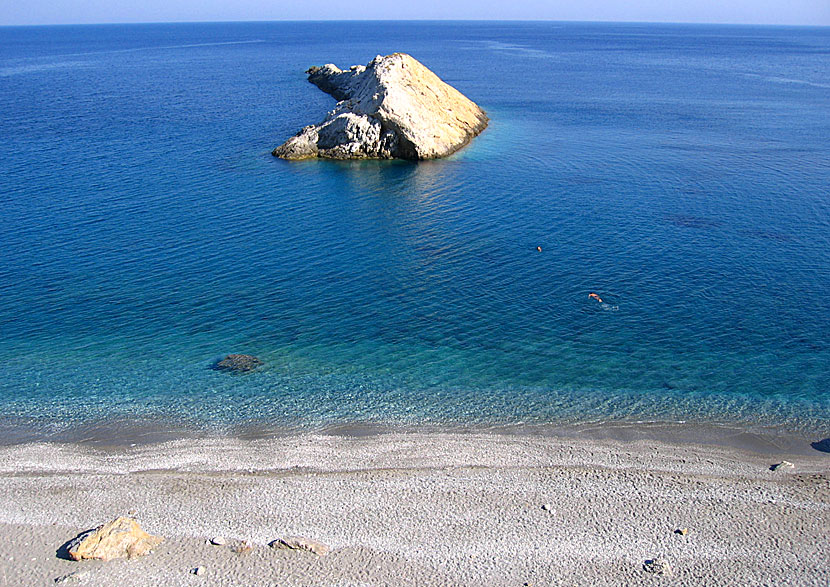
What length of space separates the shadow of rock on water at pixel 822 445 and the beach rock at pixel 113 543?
27.0 meters

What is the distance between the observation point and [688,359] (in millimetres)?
35062

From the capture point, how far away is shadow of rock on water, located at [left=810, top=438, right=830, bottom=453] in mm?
28309

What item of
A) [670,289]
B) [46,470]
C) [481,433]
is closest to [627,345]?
[670,289]

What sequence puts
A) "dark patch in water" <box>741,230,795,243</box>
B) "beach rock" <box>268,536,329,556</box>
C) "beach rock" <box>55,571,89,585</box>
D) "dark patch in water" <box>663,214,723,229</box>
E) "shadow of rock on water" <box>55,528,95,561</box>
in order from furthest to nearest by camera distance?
"dark patch in water" <box>663,214,723,229</box> < "dark patch in water" <box>741,230,795,243</box> < "beach rock" <box>268,536,329,556</box> < "shadow of rock on water" <box>55,528,95,561</box> < "beach rock" <box>55,571,89,585</box>

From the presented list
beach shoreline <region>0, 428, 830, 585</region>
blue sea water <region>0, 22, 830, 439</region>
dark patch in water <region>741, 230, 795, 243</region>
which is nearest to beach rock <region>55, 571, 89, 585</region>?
beach shoreline <region>0, 428, 830, 585</region>

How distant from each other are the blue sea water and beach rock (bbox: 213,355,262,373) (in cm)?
64

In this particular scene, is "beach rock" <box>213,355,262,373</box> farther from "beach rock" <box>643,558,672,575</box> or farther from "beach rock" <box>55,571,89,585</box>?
"beach rock" <box>643,558,672,575</box>

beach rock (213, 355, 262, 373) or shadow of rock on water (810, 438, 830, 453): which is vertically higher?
beach rock (213, 355, 262, 373)

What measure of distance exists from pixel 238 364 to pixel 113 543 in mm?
13264

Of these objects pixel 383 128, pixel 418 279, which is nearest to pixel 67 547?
pixel 418 279

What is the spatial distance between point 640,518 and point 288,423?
51.2ft

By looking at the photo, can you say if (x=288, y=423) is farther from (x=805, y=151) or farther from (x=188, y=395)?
(x=805, y=151)

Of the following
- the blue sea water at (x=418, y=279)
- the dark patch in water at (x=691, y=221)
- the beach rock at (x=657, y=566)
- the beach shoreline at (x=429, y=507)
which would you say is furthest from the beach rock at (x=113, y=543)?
the dark patch in water at (x=691, y=221)

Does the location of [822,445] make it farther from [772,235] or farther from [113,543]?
[113,543]
